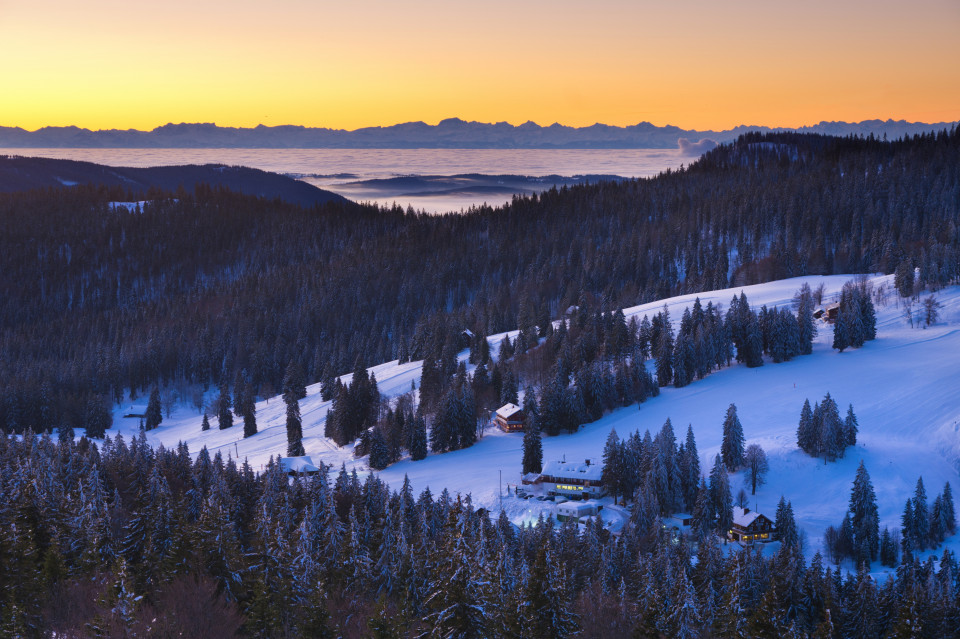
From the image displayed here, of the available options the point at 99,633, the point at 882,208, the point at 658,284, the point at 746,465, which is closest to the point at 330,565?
the point at 99,633

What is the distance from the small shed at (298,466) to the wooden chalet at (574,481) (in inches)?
763

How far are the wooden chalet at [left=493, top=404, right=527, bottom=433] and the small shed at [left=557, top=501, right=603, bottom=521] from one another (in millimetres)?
20807

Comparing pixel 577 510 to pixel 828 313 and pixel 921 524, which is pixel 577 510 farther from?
pixel 828 313

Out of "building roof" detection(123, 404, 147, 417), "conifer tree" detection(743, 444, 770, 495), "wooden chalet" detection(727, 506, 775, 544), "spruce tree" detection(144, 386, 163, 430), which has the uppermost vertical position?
"conifer tree" detection(743, 444, 770, 495)

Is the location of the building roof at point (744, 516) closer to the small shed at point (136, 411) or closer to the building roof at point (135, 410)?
the small shed at point (136, 411)

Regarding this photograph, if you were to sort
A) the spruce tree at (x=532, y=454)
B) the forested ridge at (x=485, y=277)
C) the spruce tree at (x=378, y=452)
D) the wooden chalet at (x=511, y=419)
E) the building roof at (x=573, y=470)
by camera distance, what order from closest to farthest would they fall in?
1. the building roof at (x=573, y=470)
2. the spruce tree at (x=532, y=454)
3. the spruce tree at (x=378, y=452)
4. the wooden chalet at (x=511, y=419)
5. the forested ridge at (x=485, y=277)

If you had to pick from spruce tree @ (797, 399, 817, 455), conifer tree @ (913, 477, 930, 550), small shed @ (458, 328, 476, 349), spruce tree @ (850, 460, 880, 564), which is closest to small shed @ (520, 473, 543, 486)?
spruce tree @ (797, 399, 817, 455)

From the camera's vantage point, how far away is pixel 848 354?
85.2 meters

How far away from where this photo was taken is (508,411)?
261 ft

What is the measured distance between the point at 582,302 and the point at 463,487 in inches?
1960

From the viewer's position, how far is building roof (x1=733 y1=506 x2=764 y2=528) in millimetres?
51500

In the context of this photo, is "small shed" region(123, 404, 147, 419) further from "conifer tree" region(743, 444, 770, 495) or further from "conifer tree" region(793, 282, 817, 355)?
"conifer tree" region(793, 282, 817, 355)

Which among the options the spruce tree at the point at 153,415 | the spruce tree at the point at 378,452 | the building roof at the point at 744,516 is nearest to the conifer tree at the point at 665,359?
the building roof at the point at 744,516

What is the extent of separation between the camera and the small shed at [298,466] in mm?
65512
